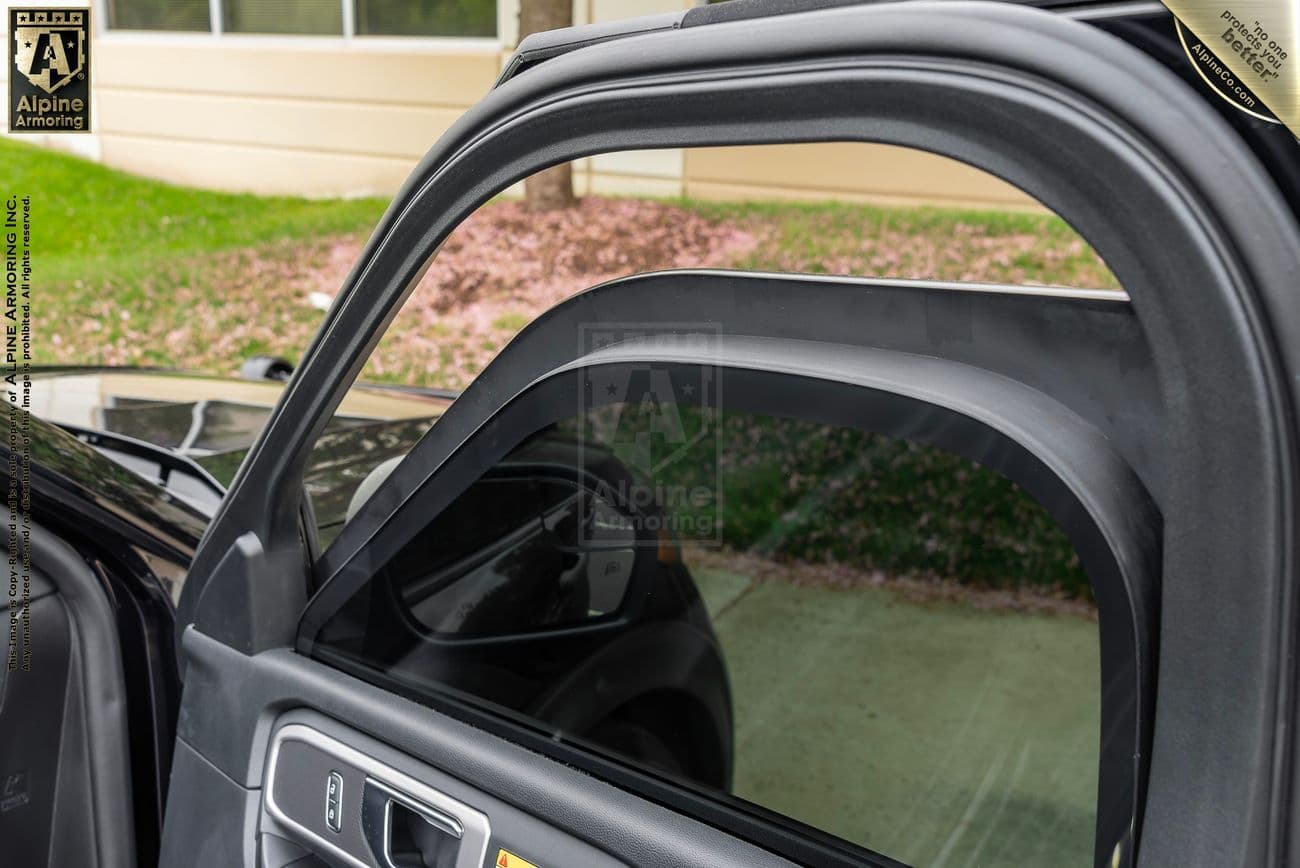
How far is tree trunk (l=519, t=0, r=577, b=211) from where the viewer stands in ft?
25.5

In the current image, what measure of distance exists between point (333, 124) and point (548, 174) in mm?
3895

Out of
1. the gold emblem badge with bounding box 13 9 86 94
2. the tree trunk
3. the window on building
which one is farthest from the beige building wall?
the gold emblem badge with bounding box 13 9 86 94

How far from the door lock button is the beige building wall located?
783 cm

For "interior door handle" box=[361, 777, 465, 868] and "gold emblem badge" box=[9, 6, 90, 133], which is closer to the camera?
"interior door handle" box=[361, 777, 465, 868]

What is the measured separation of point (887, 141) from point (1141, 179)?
8.1 inches

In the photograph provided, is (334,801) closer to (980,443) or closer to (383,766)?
(383,766)

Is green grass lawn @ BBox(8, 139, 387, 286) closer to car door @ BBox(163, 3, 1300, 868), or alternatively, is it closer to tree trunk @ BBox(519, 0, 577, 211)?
tree trunk @ BBox(519, 0, 577, 211)

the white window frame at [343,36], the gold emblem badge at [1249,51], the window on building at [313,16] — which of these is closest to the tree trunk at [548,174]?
the white window frame at [343,36]

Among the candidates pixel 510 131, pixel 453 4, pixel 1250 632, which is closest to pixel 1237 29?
pixel 1250 632

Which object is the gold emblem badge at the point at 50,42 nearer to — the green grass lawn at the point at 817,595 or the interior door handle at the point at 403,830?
the interior door handle at the point at 403,830

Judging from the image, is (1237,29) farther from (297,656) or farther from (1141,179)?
(297,656)

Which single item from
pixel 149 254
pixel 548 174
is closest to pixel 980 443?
pixel 548 174

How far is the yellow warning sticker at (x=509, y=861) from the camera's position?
1.24m

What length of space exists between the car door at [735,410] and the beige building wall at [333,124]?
7344mm
